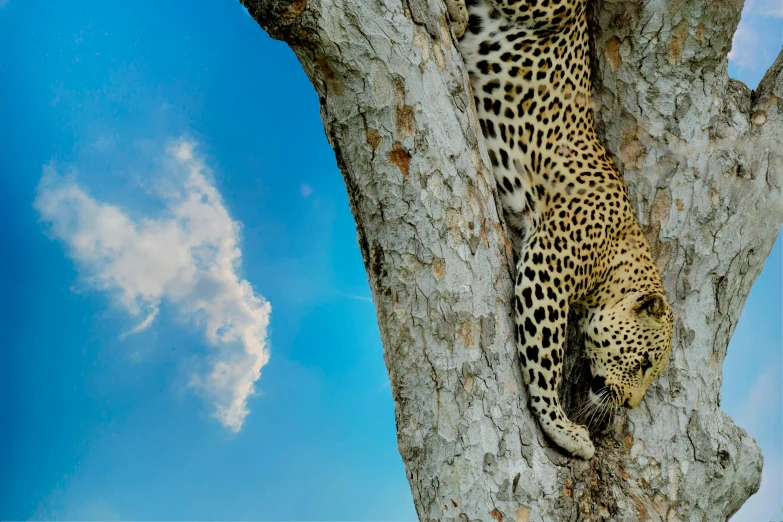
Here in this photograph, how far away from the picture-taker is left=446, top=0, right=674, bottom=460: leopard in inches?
180

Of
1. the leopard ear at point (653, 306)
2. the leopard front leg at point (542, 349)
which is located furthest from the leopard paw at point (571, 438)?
the leopard ear at point (653, 306)

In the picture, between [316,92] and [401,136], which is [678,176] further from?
[316,92]

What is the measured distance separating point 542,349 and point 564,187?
108 cm

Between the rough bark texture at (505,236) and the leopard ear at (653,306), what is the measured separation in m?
0.17

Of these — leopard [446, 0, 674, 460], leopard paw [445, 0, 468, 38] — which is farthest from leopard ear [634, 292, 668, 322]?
leopard paw [445, 0, 468, 38]

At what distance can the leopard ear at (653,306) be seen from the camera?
4.66m

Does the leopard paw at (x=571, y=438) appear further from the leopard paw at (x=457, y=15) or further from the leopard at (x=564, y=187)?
the leopard paw at (x=457, y=15)

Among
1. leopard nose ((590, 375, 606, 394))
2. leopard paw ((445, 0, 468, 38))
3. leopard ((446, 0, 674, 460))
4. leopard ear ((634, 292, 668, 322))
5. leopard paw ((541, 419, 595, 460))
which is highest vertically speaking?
leopard paw ((445, 0, 468, 38))

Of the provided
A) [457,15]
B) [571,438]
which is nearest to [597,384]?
[571,438]

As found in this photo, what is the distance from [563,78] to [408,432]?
2.33m

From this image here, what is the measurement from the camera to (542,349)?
4.23 metres

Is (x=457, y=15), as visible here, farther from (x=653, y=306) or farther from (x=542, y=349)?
(x=653, y=306)

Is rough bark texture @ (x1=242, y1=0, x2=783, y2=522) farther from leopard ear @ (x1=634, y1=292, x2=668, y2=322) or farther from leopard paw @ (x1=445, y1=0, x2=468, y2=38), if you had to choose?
leopard paw @ (x1=445, y1=0, x2=468, y2=38)

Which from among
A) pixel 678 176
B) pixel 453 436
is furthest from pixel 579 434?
pixel 678 176
